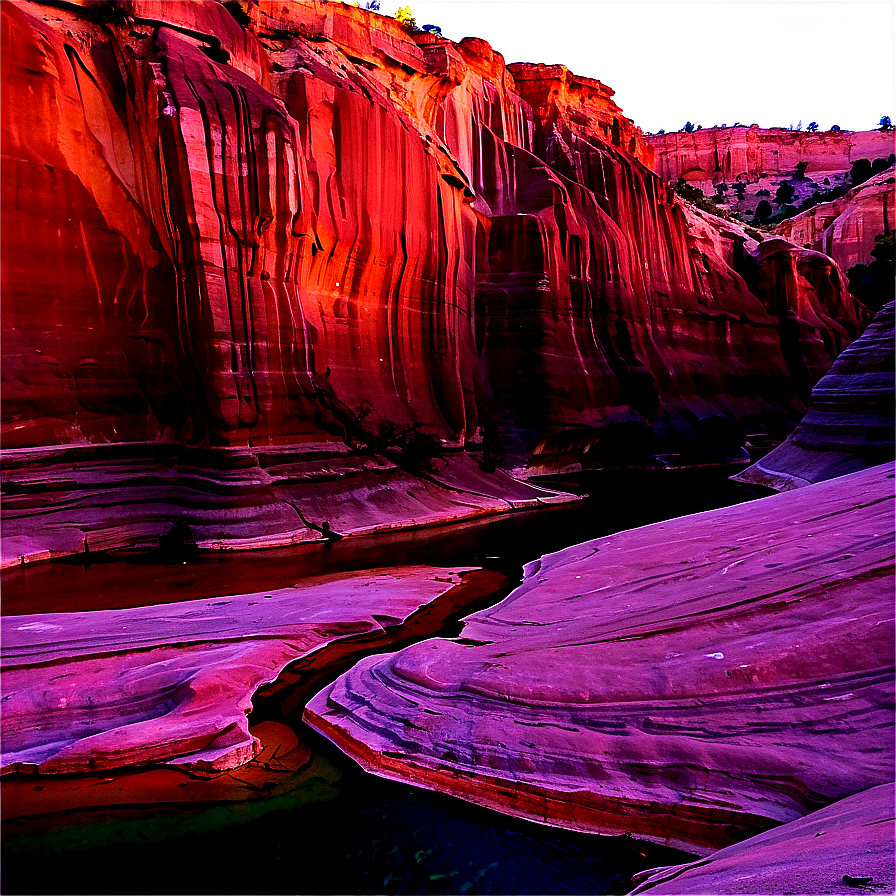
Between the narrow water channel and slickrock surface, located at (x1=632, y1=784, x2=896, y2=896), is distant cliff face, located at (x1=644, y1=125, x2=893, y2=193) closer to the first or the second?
the narrow water channel

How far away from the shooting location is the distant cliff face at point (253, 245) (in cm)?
1357

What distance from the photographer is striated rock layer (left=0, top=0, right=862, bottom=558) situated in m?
13.3

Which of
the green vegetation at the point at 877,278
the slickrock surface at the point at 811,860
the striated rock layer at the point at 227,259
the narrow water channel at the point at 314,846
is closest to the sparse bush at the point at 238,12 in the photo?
the striated rock layer at the point at 227,259

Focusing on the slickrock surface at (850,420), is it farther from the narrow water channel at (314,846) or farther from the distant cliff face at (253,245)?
the narrow water channel at (314,846)

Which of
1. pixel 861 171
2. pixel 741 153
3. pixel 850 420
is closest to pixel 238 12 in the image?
pixel 850 420

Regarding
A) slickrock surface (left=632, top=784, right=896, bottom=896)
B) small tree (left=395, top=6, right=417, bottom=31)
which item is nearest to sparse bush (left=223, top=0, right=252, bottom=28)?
small tree (left=395, top=6, right=417, bottom=31)

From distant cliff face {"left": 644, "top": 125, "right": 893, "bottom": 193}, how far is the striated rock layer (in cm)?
6101

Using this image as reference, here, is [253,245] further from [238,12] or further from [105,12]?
[238,12]

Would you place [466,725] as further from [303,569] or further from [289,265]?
[289,265]

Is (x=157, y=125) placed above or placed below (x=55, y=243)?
above

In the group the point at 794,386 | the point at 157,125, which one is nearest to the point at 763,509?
the point at 157,125

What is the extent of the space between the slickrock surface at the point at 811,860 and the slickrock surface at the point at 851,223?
57585mm

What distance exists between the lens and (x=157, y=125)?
45.5 feet

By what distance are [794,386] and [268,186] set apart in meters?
32.9
